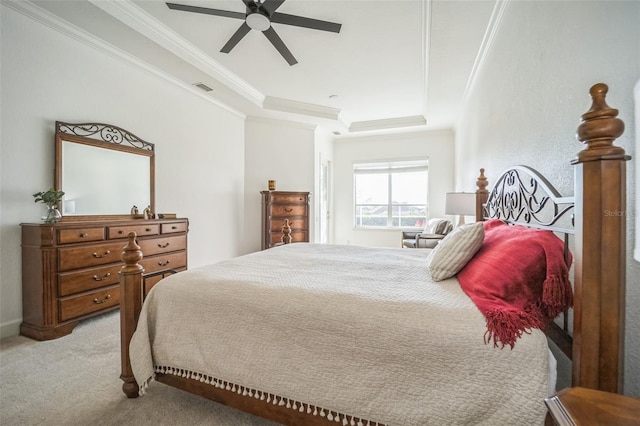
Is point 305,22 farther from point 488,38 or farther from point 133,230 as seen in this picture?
point 133,230

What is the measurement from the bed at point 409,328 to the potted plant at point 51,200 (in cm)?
149

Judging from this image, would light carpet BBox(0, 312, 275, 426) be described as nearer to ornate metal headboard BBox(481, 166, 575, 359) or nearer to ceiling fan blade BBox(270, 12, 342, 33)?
ornate metal headboard BBox(481, 166, 575, 359)

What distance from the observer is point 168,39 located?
2.88 m

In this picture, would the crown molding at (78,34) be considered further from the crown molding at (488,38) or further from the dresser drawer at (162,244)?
the crown molding at (488,38)

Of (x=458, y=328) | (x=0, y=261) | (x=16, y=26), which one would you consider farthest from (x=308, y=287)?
(x=16, y=26)

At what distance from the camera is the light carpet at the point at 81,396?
139 cm

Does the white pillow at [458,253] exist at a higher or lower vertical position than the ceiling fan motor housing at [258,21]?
lower

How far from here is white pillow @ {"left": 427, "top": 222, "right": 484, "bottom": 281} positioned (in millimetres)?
1362

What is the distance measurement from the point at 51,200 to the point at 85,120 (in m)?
0.94

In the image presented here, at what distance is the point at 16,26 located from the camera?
2.25 meters

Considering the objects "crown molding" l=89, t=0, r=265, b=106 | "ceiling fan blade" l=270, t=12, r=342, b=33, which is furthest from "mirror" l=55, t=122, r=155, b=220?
"ceiling fan blade" l=270, t=12, r=342, b=33

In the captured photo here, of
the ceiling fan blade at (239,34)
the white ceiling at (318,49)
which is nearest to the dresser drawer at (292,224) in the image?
the white ceiling at (318,49)

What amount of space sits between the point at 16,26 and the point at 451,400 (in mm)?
3894

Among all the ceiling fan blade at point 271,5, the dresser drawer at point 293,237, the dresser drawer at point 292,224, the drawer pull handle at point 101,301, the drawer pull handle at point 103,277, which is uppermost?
the ceiling fan blade at point 271,5
